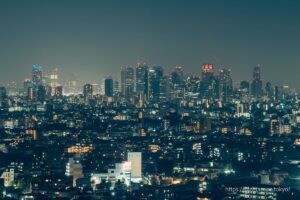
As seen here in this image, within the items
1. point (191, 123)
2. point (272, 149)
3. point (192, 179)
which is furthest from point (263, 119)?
point (192, 179)

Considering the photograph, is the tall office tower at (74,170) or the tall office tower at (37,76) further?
the tall office tower at (37,76)

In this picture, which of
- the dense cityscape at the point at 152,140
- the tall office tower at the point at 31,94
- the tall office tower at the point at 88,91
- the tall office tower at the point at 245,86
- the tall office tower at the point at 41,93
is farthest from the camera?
the tall office tower at the point at 245,86

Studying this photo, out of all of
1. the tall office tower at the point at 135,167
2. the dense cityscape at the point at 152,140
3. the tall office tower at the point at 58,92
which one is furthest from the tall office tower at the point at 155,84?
the tall office tower at the point at 135,167

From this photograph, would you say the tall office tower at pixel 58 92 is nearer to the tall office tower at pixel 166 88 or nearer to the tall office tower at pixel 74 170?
the tall office tower at pixel 166 88

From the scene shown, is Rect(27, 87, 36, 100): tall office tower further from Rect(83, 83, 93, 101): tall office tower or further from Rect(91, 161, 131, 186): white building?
Rect(91, 161, 131, 186): white building

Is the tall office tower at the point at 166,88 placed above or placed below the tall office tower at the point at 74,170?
above

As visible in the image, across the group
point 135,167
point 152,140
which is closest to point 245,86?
point 152,140
